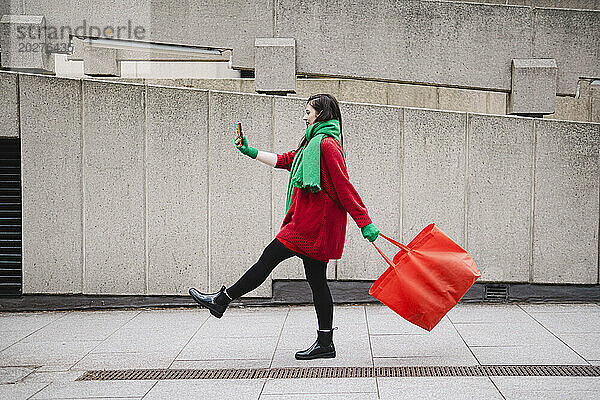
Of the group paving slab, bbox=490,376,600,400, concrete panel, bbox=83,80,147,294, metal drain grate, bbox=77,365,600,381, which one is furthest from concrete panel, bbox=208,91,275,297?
paving slab, bbox=490,376,600,400

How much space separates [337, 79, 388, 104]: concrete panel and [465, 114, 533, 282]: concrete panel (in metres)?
1.79

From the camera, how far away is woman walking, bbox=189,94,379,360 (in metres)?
5.25

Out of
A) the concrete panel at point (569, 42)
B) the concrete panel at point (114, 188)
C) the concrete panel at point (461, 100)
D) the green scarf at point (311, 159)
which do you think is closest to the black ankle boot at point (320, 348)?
the green scarf at point (311, 159)

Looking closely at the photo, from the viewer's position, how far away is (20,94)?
7406mm

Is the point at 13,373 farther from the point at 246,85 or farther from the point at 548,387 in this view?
the point at 246,85

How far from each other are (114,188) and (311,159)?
2.91m

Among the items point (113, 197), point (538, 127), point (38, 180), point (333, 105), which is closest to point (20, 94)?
point (38, 180)

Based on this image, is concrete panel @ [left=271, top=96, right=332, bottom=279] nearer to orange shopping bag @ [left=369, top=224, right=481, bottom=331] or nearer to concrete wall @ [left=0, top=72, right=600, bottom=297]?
concrete wall @ [left=0, top=72, right=600, bottom=297]

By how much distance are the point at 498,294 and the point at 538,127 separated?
1.71 meters

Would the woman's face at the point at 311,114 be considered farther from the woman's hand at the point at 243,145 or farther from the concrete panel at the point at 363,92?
the concrete panel at the point at 363,92

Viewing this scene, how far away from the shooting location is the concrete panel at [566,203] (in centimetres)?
750

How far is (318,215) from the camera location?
17.5ft

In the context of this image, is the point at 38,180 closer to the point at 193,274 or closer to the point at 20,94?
the point at 20,94

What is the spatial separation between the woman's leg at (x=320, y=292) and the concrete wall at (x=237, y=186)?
2.07 m
